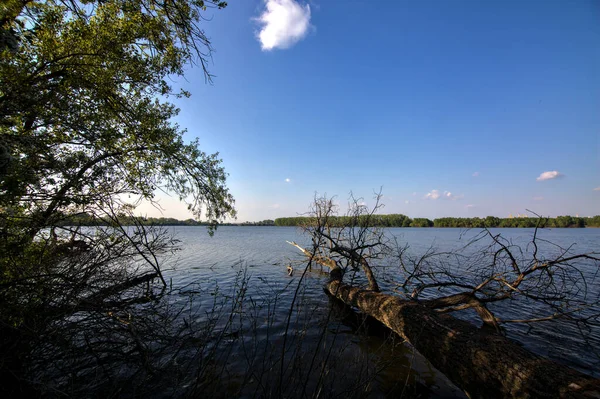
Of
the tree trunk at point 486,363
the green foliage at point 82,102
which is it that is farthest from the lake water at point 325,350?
the green foliage at point 82,102

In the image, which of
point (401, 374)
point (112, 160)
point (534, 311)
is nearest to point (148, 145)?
point (112, 160)

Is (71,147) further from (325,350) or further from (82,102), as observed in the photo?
(325,350)

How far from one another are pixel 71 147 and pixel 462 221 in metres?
49.1

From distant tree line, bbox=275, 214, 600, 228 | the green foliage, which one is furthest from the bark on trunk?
the green foliage

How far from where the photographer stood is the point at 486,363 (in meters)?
3.56

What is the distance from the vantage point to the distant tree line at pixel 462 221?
6870 millimetres

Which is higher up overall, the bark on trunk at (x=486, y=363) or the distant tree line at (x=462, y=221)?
the distant tree line at (x=462, y=221)

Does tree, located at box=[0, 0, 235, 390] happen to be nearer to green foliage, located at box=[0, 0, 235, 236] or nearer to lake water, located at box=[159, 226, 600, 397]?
green foliage, located at box=[0, 0, 235, 236]

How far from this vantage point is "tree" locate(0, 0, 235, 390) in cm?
303

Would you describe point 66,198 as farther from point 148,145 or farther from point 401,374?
point 401,374

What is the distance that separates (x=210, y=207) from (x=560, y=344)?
36.6 feet

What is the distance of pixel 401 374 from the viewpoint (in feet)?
16.1

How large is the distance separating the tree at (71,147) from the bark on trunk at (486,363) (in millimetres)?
3621

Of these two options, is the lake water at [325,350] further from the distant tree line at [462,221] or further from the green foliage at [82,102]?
the green foliage at [82,102]
